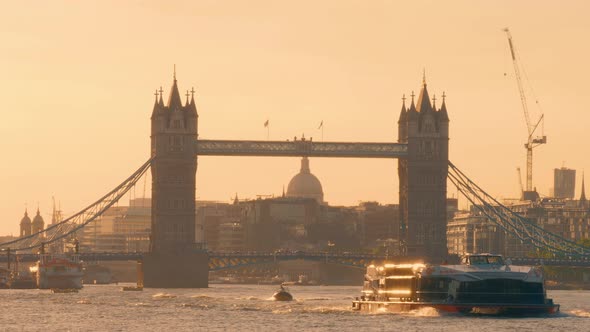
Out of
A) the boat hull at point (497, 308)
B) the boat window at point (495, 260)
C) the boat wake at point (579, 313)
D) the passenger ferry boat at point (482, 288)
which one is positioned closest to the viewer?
the passenger ferry boat at point (482, 288)

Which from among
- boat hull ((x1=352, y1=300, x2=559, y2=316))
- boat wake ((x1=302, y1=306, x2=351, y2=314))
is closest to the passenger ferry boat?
boat hull ((x1=352, y1=300, x2=559, y2=316))

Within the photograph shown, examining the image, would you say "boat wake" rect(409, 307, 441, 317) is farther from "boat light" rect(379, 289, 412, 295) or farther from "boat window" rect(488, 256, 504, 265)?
"boat window" rect(488, 256, 504, 265)

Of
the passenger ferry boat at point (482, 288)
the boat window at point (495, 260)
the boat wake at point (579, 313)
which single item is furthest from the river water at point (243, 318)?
the boat window at point (495, 260)

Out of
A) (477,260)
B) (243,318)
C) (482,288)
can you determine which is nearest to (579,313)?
(477,260)

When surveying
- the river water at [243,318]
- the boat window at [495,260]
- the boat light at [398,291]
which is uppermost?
the boat window at [495,260]

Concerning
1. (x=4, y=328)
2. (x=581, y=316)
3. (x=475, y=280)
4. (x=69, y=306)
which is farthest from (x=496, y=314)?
(x=69, y=306)

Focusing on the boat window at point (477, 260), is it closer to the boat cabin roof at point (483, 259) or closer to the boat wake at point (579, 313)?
the boat cabin roof at point (483, 259)

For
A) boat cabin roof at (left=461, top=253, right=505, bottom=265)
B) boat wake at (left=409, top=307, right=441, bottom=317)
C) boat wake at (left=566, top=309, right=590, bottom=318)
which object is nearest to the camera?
boat wake at (left=409, top=307, right=441, bottom=317)

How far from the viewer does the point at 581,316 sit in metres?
156

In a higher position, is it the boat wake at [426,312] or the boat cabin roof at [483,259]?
the boat cabin roof at [483,259]

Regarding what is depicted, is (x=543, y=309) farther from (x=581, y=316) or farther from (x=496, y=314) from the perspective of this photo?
(x=581, y=316)

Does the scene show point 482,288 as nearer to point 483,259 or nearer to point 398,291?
point 483,259

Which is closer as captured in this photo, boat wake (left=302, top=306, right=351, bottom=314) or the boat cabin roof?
the boat cabin roof

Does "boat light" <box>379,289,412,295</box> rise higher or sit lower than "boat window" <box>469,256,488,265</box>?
lower
